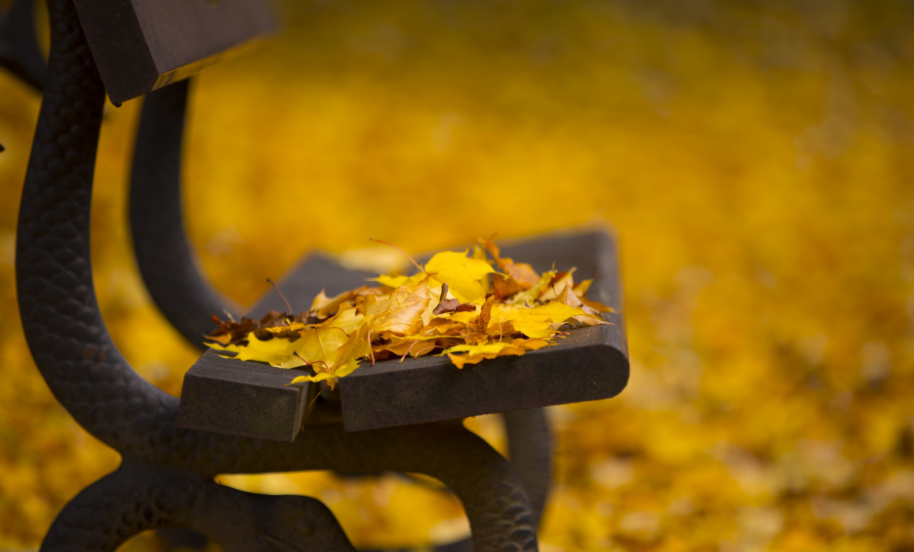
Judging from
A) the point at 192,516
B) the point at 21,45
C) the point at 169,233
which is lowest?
the point at 192,516

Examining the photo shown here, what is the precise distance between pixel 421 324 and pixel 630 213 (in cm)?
211

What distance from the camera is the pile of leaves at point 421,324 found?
679mm

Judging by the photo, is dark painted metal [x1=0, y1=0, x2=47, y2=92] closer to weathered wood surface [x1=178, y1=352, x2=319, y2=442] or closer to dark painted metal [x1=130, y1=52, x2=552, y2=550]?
dark painted metal [x1=130, y1=52, x2=552, y2=550]

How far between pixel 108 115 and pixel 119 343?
3.27 ft

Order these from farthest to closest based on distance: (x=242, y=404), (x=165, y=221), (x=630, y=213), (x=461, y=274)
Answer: (x=630, y=213), (x=165, y=221), (x=461, y=274), (x=242, y=404)

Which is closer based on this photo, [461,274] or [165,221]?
[461,274]

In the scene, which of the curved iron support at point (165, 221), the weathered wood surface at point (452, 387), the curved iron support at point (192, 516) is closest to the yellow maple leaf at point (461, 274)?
the weathered wood surface at point (452, 387)

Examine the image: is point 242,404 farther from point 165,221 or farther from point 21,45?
point 21,45

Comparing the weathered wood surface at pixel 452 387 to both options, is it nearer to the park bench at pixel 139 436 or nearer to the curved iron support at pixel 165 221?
the park bench at pixel 139 436

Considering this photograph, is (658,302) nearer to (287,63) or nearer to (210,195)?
(210,195)

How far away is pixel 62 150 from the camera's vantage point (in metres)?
0.79

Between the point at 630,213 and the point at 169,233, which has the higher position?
the point at 169,233

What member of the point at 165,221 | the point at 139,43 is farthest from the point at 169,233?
the point at 139,43

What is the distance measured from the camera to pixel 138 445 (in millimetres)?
798
